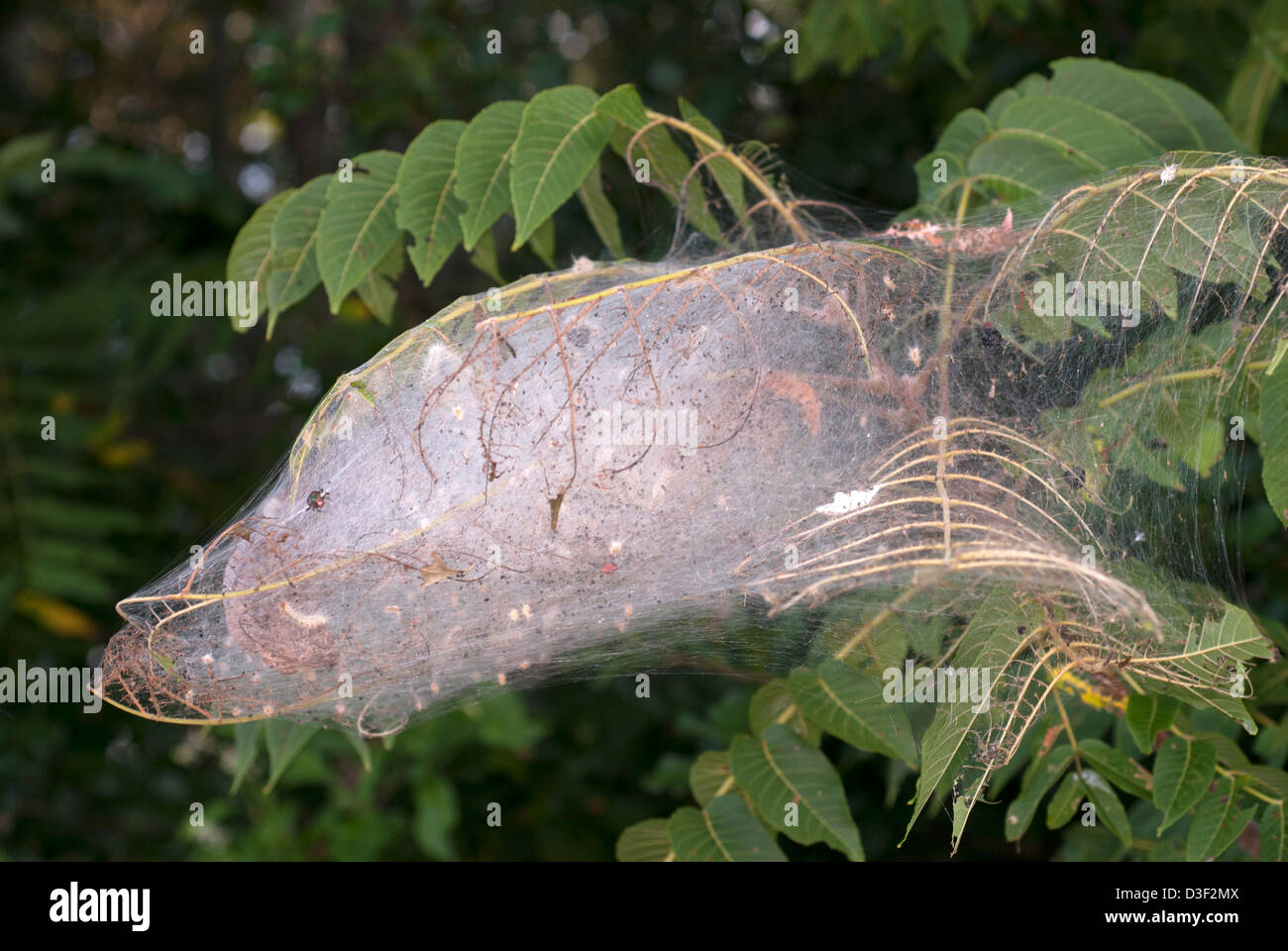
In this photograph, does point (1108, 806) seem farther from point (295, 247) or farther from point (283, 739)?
point (295, 247)

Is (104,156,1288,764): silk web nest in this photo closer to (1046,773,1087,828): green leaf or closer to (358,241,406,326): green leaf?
(1046,773,1087,828): green leaf

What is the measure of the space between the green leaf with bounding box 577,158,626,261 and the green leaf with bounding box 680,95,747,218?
0.85 feet

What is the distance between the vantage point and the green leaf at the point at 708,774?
250cm

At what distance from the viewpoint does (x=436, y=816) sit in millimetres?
3918

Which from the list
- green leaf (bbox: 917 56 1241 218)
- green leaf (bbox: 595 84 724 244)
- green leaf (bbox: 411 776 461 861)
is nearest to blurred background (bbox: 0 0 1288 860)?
green leaf (bbox: 411 776 461 861)

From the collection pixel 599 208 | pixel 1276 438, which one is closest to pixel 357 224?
pixel 599 208

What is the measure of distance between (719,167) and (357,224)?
2.89 ft

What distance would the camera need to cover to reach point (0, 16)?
607 centimetres

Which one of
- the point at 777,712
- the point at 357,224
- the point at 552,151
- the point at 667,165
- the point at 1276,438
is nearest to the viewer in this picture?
→ the point at 1276,438

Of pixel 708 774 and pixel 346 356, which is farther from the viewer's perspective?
pixel 346 356

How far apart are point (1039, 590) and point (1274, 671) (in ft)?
2.93
